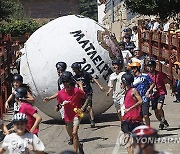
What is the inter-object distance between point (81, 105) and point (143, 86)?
1.84m

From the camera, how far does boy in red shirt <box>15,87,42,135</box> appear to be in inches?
358

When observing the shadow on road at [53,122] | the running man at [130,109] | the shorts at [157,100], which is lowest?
the shadow on road at [53,122]

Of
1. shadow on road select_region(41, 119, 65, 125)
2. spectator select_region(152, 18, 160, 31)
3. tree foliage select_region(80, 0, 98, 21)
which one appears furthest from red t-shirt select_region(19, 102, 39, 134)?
tree foliage select_region(80, 0, 98, 21)

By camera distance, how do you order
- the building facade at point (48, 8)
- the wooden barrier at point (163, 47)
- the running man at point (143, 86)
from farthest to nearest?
1. the building facade at point (48, 8)
2. the wooden barrier at point (163, 47)
3. the running man at point (143, 86)

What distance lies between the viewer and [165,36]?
2167 centimetres

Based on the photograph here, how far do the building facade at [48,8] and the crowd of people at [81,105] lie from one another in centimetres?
4406

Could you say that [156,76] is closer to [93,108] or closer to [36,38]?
[93,108]

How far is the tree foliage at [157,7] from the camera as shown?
1673 cm

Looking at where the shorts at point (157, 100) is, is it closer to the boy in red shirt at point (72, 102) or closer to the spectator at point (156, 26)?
the boy in red shirt at point (72, 102)

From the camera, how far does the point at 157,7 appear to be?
1705 cm

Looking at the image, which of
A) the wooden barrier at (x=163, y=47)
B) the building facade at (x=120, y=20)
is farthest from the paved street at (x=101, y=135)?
the building facade at (x=120, y=20)

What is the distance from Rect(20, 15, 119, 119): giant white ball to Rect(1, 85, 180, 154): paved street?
1.63ft

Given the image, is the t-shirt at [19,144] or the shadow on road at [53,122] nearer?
the t-shirt at [19,144]

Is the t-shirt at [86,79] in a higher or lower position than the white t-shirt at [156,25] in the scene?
lower
